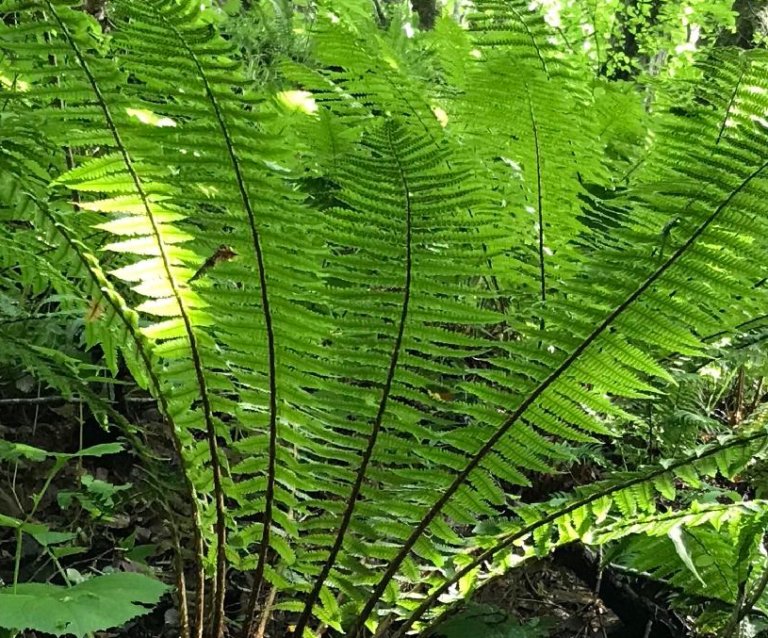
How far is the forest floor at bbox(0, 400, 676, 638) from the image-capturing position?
3.55ft

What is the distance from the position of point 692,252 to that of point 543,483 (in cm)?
65

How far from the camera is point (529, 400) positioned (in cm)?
80

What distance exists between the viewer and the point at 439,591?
839mm

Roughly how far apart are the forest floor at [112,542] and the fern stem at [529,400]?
0.21 metres

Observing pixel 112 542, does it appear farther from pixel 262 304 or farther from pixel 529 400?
pixel 529 400

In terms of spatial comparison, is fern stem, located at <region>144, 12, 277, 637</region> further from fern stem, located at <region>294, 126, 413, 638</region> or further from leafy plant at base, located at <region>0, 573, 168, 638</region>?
leafy plant at base, located at <region>0, 573, 168, 638</region>

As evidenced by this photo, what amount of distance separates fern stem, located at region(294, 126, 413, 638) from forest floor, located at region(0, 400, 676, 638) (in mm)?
252

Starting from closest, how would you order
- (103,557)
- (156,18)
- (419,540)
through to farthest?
(156,18), (419,540), (103,557)

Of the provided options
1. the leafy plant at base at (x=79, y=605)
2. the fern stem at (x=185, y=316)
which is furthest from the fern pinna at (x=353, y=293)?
the leafy plant at base at (x=79, y=605)

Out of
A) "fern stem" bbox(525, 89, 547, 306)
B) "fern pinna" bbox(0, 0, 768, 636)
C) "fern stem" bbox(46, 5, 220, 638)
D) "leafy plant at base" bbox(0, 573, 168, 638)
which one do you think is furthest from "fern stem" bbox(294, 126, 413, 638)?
"fern stem" bbox(525, 89, 547, 306)

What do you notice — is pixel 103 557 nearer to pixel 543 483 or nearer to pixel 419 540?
pixel 419 540

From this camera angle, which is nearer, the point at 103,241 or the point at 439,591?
the point at 439,591

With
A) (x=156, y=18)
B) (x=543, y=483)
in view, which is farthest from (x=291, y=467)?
(x=543, y=483)

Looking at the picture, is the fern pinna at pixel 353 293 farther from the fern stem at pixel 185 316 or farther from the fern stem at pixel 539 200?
the fern stem at pixel 539 200
